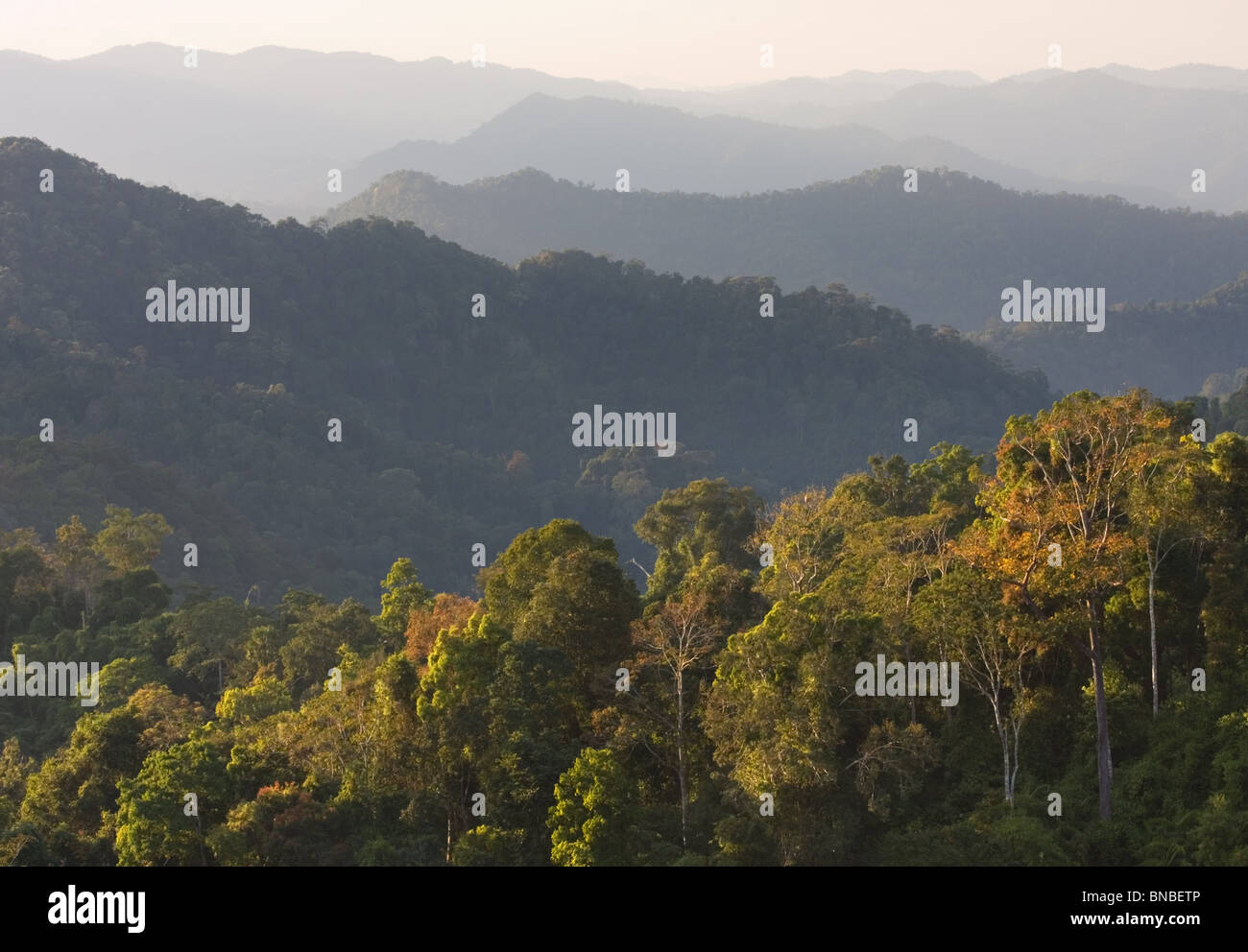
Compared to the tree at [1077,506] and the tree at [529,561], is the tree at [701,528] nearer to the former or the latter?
the tree at [529,561]

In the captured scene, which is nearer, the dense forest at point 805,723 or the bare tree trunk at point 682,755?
the dense forest at point 805,723

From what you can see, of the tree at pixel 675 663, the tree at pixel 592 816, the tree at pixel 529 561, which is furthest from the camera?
the tree at pixel 529 561

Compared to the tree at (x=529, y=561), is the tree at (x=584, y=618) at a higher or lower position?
lower

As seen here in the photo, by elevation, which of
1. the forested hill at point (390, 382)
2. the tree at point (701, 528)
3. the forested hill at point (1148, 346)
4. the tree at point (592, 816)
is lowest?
the tree at point (592, 816)

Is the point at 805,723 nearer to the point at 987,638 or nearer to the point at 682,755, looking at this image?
the point at 682,755

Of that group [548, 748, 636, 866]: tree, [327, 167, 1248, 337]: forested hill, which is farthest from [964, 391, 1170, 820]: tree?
[327, 167, 1248, 337]: forested hill

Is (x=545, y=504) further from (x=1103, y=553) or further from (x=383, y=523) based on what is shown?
(x=1103, y=553)

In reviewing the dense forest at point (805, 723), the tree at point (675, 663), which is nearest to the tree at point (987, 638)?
the dense forest at point (805, 723)
